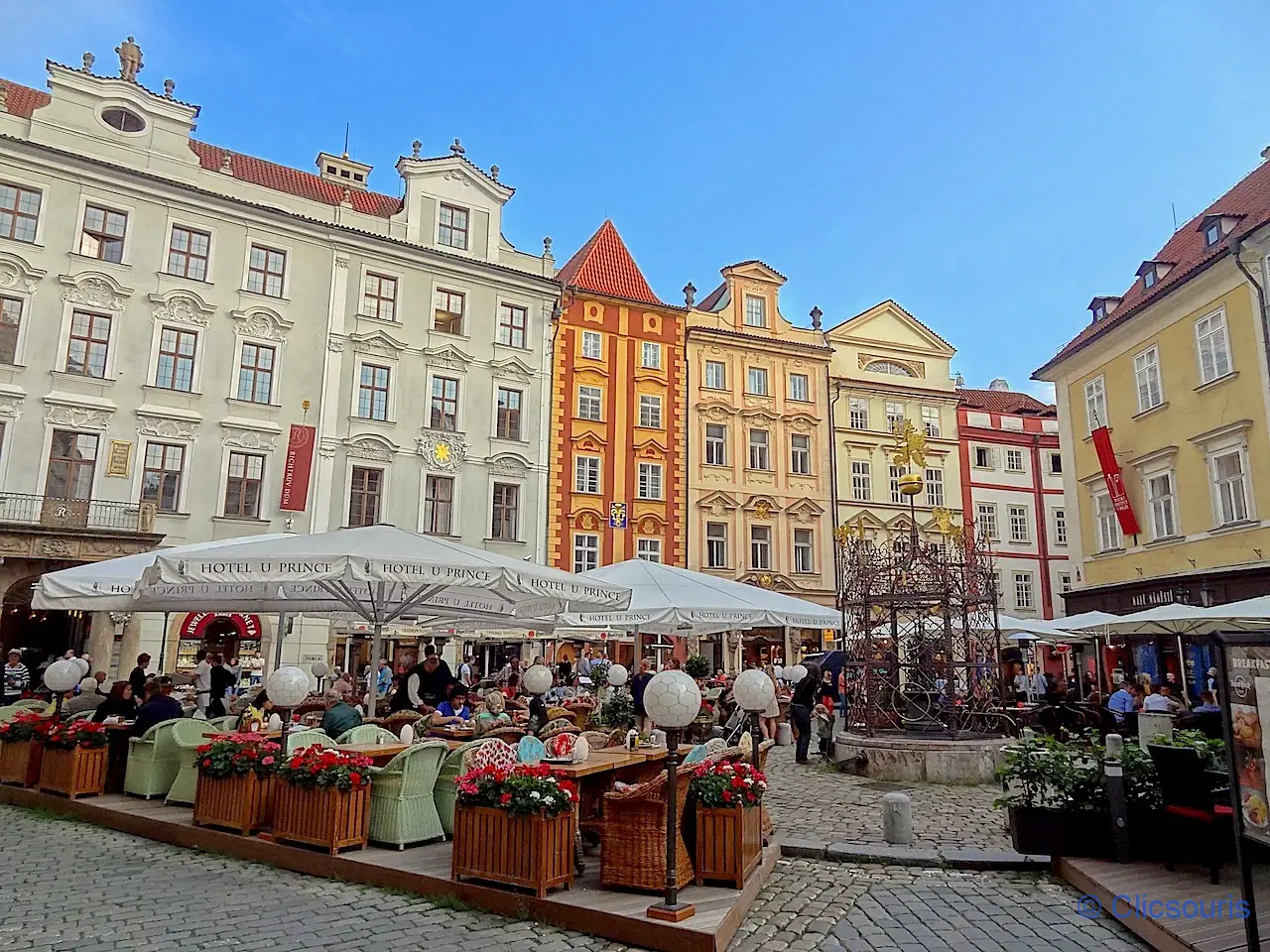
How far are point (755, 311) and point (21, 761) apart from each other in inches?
1193

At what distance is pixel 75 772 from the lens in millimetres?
9156

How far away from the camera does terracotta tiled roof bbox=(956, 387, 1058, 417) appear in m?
42.1

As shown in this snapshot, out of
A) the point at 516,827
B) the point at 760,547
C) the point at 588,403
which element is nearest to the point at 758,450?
the point at 760,547

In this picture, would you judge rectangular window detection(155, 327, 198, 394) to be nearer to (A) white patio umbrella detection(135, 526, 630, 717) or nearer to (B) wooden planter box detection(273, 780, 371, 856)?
(A) white patio umbrella detection(135, 526, 630, 717)

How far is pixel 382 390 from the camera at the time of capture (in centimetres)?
2734

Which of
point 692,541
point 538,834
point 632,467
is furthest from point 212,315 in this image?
point 538,834

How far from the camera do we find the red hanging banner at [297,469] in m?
24.6

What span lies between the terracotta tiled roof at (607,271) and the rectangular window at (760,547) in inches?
371

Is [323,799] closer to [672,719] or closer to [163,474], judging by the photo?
[672,719]

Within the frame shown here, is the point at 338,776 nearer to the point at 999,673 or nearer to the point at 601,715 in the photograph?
the point at 601,715

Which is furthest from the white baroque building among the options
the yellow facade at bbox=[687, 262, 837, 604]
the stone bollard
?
the stone bollard

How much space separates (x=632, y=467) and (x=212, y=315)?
1454 cm

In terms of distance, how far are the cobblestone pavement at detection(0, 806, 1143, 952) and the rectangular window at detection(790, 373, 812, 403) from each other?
2937 cm

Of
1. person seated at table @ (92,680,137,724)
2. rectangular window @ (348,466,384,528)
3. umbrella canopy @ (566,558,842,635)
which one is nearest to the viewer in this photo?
person seated at table @ (92,680,137,724)
